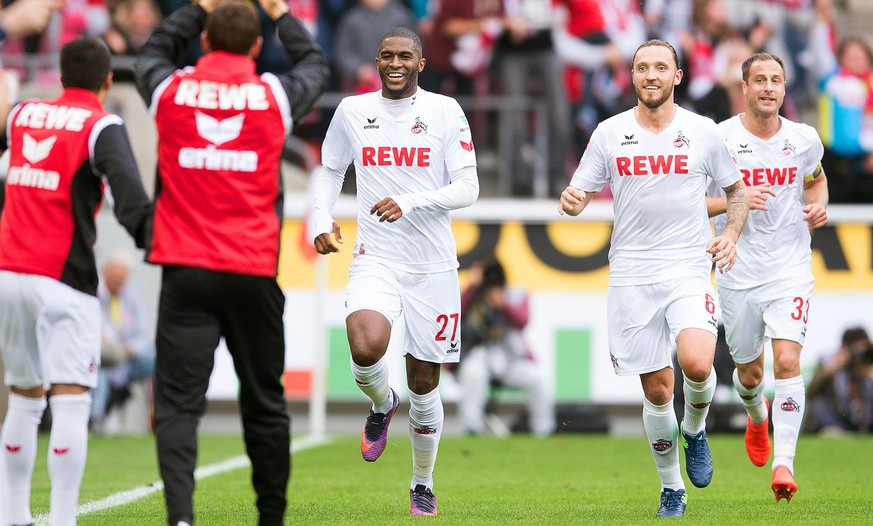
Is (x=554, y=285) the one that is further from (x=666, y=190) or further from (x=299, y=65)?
(x=299, y=65)

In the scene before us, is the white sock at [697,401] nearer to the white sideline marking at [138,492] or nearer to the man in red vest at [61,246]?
the white sideline marking at [138,492]

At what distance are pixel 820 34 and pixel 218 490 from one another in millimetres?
12761

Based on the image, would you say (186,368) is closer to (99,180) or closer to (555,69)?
(99,180)

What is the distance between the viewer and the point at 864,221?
63.3 feet

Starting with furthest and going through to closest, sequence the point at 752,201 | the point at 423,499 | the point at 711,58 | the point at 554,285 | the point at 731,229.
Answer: the point at 554,285 → the point at 711,58 → the point at 752,201 → the point at 423,499 → the point at 731,229

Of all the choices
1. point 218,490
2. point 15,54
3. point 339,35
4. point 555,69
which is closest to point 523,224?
point 555,69

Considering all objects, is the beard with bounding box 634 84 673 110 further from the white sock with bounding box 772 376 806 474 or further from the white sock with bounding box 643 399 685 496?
the white sock with bounding box 772 376 806 474

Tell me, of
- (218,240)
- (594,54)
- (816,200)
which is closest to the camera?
(218,240)

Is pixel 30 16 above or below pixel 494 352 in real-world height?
above

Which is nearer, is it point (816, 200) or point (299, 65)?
point (299, 65)

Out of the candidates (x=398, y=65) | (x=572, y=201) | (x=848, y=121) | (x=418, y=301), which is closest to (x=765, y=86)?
(x=572, y=201)

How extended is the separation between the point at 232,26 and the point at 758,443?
560 centimetres

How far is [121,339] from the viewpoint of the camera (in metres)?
18.0

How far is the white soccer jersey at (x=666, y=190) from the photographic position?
28.5 ft
